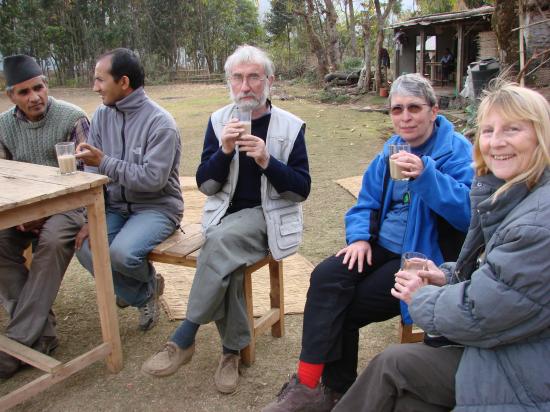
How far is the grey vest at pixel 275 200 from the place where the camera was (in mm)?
2656

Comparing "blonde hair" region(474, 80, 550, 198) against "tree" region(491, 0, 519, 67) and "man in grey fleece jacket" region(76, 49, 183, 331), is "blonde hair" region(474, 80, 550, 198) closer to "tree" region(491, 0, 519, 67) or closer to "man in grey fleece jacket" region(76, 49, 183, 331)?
"man in grey fleece jacket" region(76, 49, 183, 331)

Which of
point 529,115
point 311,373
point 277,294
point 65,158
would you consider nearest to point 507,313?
point 529,115

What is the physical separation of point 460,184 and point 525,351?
2.77 ft

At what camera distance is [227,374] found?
2588 millimetres

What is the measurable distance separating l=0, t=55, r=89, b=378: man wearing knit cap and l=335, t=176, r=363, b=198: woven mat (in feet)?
11.0

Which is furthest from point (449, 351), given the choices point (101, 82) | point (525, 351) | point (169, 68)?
point (169, 68)

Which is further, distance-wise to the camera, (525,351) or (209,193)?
(209,193)

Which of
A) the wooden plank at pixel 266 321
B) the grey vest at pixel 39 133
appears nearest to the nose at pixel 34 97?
the grey vest at pixel 39 133

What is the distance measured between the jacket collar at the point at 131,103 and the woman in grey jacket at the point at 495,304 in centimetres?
190

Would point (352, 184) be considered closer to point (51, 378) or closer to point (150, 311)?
point (150, 311)

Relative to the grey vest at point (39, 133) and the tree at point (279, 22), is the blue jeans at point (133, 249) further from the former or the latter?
the tree at point (279, 22)

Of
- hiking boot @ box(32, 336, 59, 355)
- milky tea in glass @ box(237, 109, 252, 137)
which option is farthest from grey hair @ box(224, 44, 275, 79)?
hiking boot @ box(32, 336, 59, 355)

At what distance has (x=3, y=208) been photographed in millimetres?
2084

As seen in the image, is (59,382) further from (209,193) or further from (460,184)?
(460,184)
